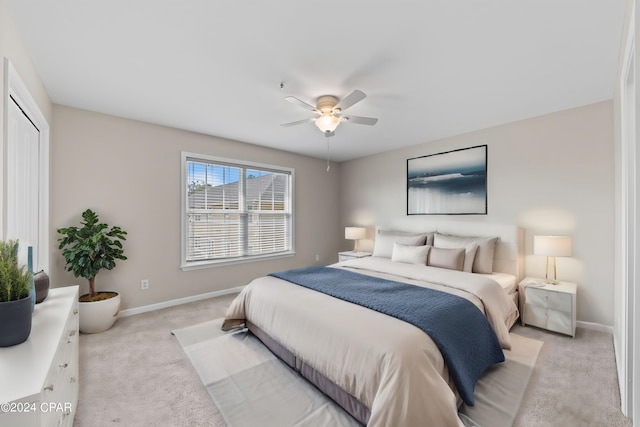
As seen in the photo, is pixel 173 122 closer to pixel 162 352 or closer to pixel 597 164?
pixel 162 352

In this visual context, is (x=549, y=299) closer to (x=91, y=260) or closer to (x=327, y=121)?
(x=327, y=121)

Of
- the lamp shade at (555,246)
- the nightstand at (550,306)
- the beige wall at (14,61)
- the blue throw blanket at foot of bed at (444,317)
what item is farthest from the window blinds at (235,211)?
the lamp shade at (555,246)

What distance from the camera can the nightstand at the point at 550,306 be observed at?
2.81 m

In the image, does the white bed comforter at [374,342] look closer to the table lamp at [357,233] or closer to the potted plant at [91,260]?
the potted plant at [91,260]

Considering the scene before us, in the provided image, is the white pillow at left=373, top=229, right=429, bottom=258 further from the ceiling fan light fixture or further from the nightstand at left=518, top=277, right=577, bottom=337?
the ceiling fan light fixture

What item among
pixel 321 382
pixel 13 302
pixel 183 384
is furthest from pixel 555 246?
pixel 13 302

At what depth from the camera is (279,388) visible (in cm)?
207

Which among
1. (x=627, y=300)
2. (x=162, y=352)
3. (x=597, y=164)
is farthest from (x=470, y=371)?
(x=597, y=164)

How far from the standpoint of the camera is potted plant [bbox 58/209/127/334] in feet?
9.47

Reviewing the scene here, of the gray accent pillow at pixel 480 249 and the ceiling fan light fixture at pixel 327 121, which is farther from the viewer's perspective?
the gray accent pillow at pixel 480 249

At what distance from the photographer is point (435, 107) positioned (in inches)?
123

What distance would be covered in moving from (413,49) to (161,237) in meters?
3.64

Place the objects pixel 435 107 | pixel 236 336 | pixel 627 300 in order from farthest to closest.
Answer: pixel 435 107 < pixel 236 336 < pixel 627 300

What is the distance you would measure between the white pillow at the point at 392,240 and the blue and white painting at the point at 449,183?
0.47m
